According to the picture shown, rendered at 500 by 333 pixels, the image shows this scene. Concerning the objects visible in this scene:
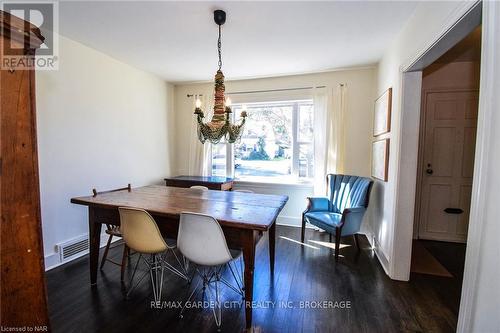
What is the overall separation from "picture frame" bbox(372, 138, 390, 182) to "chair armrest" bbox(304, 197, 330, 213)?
0.74 meters

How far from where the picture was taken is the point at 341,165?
3510 millimetres

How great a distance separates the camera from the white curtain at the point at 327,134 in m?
3.48

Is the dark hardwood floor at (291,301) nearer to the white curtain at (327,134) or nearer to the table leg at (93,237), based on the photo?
the table leg at (93,237)

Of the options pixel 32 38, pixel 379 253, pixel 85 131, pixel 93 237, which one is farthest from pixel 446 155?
pixel 85 131

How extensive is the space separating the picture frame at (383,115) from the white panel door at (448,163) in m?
0.80

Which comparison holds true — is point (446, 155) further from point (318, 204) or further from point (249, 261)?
point (249, 261)

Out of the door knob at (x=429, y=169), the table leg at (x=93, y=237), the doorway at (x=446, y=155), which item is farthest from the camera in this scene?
the door knob at (x=429, y=169)

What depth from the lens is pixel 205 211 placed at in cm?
187

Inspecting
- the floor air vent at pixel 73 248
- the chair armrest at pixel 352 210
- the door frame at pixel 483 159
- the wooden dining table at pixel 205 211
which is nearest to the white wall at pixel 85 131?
the floor air vent at pixel 73 248

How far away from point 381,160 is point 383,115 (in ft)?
1.77

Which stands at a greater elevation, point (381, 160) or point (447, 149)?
point (447, 149)

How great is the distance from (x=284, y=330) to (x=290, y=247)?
1.43 meters

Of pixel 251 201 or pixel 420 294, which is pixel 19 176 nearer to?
pixel 251 201

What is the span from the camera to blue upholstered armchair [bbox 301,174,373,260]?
2695 mm
